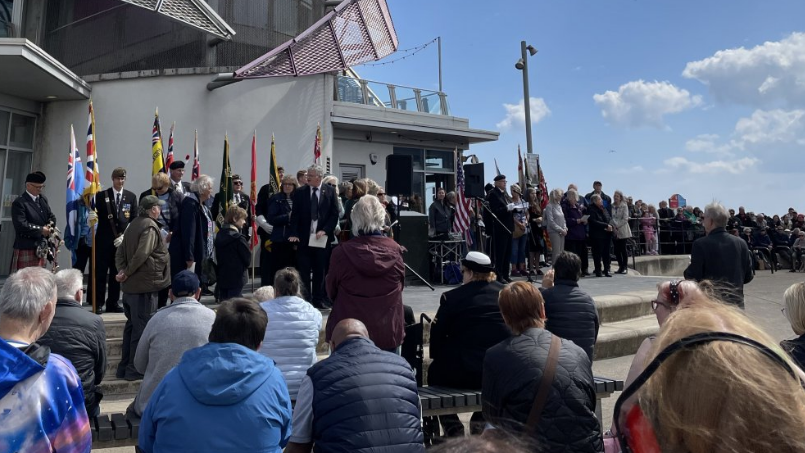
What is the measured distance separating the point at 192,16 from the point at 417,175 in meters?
8.55

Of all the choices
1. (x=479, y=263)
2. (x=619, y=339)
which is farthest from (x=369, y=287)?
(x=619, y=339)

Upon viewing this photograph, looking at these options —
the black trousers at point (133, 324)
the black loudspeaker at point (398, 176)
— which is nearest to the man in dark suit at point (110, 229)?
the black trousers at point (133, 324)

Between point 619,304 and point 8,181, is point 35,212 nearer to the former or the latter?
point 8,181

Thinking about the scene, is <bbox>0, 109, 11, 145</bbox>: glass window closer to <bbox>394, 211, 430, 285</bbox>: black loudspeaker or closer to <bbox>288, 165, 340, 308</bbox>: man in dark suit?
<bbox>288, 165, 340, 308</bbox>: man in dark suit

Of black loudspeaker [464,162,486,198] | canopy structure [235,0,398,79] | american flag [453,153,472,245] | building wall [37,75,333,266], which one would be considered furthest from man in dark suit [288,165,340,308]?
building wall [37,75,333,266]

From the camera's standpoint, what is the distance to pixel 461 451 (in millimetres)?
992

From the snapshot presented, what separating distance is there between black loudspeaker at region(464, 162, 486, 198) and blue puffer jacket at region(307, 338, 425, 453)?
313 inches

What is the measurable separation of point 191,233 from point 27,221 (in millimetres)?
2544

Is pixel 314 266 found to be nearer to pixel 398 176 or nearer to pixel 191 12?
pixel 398 176

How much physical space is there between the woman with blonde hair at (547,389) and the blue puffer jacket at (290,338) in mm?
1715

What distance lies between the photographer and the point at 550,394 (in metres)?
3.04

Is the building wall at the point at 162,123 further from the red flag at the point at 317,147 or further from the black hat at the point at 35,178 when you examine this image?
the black hat at the point at 35,178

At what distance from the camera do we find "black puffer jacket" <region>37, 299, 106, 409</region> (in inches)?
142

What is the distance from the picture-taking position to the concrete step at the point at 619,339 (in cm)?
786
